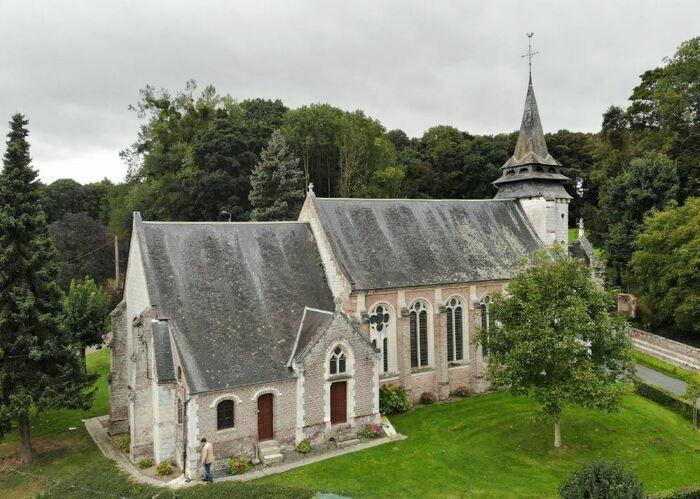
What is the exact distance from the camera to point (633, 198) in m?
48.9

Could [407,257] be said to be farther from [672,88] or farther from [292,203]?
[672,88]

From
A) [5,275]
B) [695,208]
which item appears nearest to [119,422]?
[5,275]

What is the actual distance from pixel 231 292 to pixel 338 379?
641 centimetres

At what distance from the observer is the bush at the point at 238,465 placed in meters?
20.8

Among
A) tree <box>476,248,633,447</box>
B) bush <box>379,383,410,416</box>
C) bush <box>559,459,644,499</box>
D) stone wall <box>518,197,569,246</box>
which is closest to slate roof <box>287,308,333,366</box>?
bush <box>379,383,410,416</box>

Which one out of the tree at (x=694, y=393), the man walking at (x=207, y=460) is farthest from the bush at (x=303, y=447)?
the tree at (x=694, y=393)

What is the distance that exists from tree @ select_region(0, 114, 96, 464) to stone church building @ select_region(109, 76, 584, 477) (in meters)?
3.30

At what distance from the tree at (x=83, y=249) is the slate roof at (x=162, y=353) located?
115 ft

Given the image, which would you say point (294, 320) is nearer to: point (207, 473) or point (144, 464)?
point (207, 473)

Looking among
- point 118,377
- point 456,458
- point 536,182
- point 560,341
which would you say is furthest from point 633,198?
point 118,377

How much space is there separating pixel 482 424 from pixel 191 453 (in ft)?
45.9

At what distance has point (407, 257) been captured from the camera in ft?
96.7

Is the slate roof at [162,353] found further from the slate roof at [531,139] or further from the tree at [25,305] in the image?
the slate roof at [531,139]

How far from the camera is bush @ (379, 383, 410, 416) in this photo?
86.9 feet
